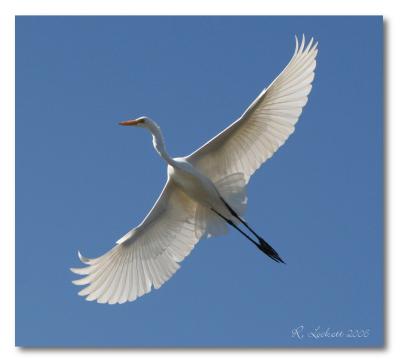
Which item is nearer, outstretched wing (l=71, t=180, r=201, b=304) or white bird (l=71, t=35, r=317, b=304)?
white bird (l=71, t=35, r=317, b=304)

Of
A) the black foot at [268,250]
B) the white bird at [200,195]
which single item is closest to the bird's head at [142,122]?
the white bird at [200,195]

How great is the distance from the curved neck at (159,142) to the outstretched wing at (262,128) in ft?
1.09

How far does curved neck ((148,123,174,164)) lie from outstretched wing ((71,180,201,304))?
19.1 inches

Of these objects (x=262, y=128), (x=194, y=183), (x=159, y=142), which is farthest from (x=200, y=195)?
(x=262, y=128)

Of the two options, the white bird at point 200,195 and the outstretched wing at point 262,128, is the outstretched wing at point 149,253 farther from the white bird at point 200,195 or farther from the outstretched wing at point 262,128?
the outstretched wing at point 262,128

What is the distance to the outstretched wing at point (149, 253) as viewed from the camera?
8844 mm

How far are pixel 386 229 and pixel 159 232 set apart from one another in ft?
8.87

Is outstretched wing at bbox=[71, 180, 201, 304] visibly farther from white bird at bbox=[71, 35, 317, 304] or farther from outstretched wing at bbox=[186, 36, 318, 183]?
outstretched wing at bbox=[186, 36, 318, 183]

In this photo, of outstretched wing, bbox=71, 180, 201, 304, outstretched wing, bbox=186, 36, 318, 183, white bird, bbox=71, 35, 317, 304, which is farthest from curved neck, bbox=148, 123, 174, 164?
outstretched wing, bbox=71, 180, 201, 304

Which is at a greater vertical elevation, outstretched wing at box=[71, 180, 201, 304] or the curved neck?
the curved neck

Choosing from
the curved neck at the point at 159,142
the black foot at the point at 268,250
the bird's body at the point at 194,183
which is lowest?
the black foot at the point at 268,250

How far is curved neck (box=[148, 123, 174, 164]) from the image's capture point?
27.5ft

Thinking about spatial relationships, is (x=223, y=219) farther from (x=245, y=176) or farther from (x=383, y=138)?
(x=383, y=138)

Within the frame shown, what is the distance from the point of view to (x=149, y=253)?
9031 mm
